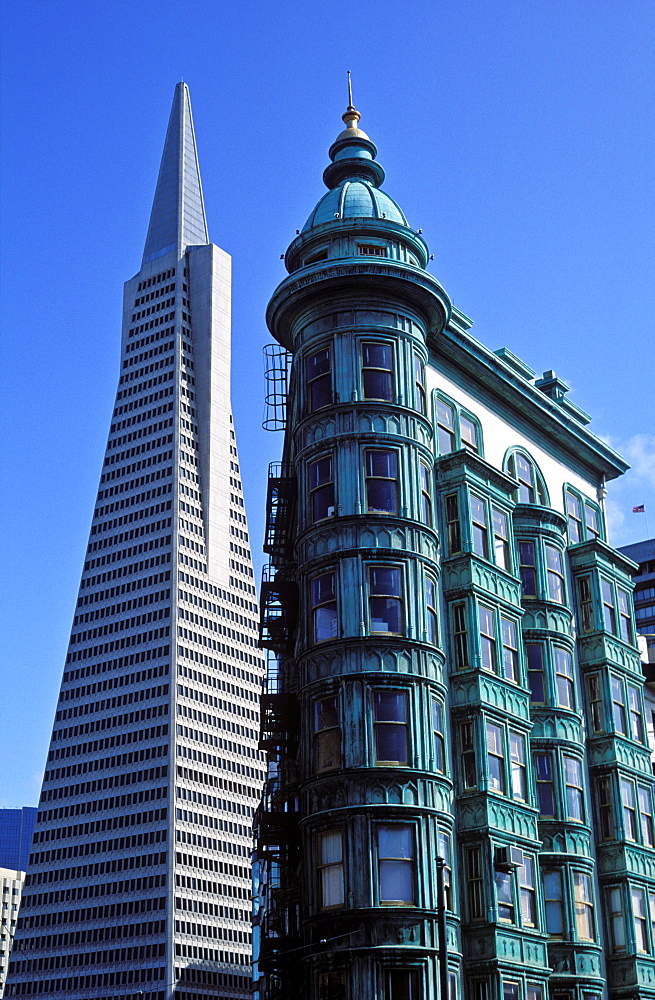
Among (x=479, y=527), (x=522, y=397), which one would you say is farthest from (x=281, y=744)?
(x=522, y=397)

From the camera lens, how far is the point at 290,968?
46.8 metres

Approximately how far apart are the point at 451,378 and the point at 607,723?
54.5 ft

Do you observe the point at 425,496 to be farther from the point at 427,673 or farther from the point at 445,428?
the point at 427,673

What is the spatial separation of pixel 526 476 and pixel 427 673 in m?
18.7

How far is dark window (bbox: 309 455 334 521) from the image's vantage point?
4907cm

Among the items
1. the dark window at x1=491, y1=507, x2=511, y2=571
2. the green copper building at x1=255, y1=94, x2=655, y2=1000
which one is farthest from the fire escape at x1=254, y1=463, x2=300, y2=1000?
the dark window at x1=491, y1=507, x2=511, y2=571

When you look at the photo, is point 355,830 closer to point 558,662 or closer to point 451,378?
point 558,662

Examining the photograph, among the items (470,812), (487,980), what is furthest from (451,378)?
(487,980)

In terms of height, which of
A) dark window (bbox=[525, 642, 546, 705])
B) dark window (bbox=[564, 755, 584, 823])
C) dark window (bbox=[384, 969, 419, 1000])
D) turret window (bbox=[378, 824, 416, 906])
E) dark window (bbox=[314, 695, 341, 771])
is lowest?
dark window (bbox=[384, 969, 419, 1000])

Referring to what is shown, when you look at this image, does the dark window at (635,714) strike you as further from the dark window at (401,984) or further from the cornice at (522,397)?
the dark window at (401,984)

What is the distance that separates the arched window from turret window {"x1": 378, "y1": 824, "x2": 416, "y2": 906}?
69.5ft

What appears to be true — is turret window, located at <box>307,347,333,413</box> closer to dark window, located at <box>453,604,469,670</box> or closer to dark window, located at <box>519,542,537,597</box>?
dark window, located at <box>453,604,469,670</box>

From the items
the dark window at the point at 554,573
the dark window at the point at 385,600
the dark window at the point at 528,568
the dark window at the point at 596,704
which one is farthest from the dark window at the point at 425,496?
the dark window at the point at 596,704

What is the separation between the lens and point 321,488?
1948 inches
